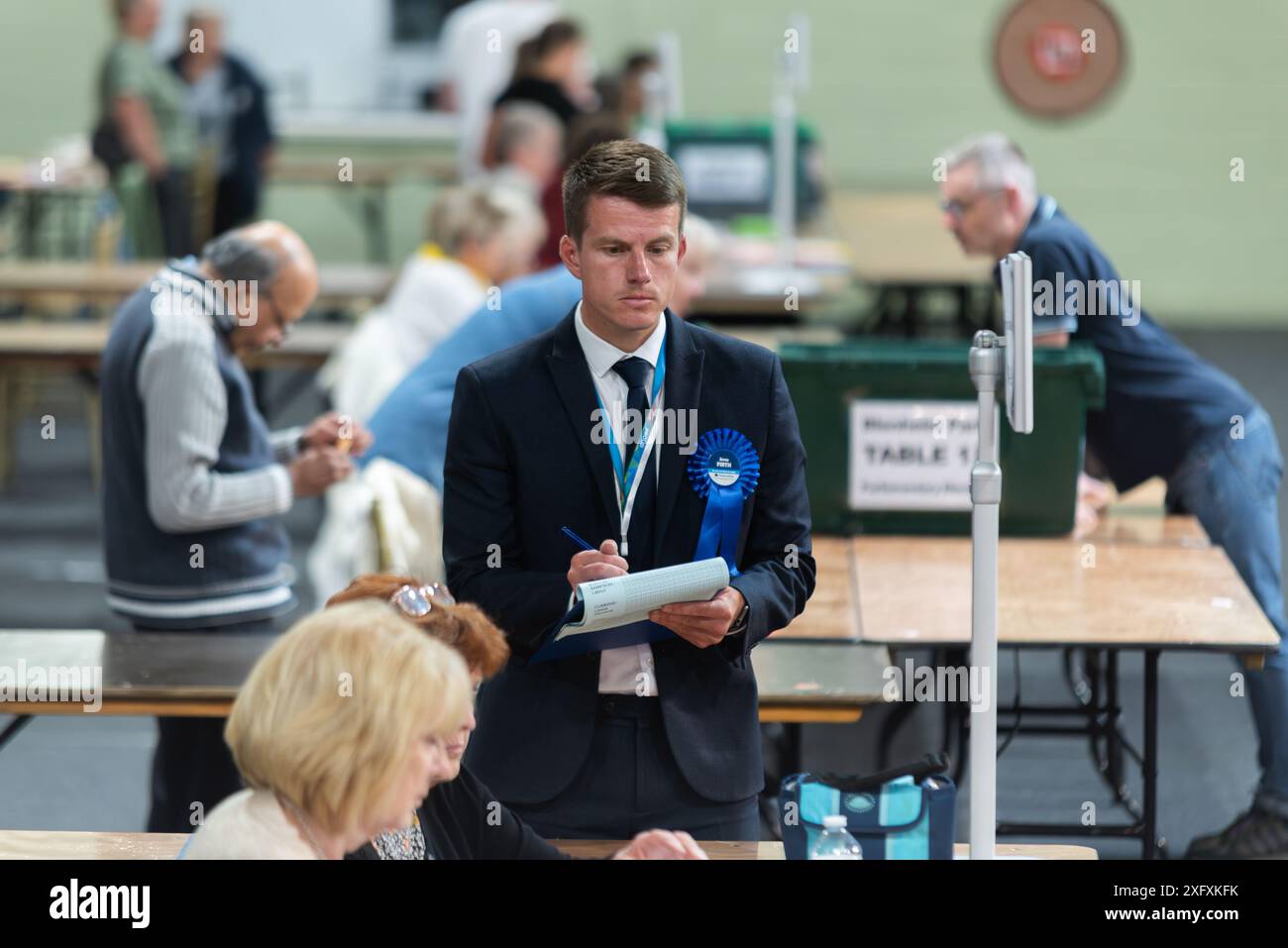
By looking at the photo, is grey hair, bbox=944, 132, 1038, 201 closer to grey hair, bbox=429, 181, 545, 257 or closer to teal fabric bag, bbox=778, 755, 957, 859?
grey hair, bbox=429, 181, 545, 257

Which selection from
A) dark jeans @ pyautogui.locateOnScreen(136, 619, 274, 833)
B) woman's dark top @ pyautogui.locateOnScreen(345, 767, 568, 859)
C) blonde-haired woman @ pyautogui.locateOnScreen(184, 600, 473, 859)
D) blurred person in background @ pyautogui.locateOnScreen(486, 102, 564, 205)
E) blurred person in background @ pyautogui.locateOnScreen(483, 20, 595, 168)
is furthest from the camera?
blurred person in background @ pyautogui.locateOnScreen(483, 20, 595, 168)

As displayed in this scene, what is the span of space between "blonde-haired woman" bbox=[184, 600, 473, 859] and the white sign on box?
2342 mm

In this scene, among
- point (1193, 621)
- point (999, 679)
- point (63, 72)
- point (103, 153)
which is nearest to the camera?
point (1193, 621)

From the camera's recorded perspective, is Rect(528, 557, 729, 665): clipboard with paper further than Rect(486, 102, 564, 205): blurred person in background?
No

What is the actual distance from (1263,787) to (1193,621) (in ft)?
2.04

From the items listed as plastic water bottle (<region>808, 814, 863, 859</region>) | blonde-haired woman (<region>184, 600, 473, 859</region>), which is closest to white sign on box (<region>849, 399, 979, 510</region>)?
plastic water bottle (<region>808, 814, 863, 859</region>)

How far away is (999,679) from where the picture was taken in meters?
5.02

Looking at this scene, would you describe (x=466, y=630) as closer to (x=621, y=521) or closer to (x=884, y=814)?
(x=621, y=521)

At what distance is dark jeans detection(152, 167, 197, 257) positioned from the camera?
9305 mm

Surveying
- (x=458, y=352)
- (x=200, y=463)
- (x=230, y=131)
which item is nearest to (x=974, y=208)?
(x=458, y=352)

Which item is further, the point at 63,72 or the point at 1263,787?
the point at 63,72

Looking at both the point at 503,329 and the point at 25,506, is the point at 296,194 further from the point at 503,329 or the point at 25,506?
the point at 503,329

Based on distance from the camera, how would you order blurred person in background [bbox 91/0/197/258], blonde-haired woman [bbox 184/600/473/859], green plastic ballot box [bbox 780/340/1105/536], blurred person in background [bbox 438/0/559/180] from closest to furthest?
blonde-haired woman [bbox 184/600/473/859] → green plastic ballot box [bbox 780/340/1105/536] → blurred person in background [bbox 91/0/197/258] → blurred person in background [bbox 438/0/559/180]
